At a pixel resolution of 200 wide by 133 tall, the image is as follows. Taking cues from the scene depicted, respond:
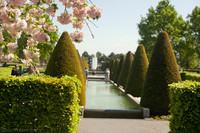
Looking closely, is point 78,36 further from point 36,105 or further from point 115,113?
point 115,113

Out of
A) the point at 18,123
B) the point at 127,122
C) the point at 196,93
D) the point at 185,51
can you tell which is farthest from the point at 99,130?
the point at 185,51

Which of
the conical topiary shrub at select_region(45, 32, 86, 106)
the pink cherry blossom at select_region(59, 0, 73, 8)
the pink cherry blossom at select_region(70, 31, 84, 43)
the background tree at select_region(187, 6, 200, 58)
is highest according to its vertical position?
the background tree at select_region(187, 6, 200, 58)

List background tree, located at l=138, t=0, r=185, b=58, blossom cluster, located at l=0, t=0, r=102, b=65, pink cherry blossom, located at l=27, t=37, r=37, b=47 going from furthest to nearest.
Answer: background tree, located at l=138, t=0, r=185, b=58 < pink cherry blossom, located at l=27, t=37, r=37, b=47 < blossom cluster, located at l=0, t=0, r=102, b=65

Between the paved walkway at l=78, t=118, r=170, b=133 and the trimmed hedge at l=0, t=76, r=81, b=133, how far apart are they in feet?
4.33

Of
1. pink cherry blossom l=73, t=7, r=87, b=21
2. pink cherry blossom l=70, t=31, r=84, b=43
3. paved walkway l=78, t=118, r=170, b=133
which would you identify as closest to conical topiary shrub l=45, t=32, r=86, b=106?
paved walkway l=78, t=118, r=170, b=133

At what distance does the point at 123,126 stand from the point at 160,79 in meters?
3.16

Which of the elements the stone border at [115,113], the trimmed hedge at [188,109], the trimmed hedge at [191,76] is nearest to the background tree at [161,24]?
the trimmed hedge at [191,76]

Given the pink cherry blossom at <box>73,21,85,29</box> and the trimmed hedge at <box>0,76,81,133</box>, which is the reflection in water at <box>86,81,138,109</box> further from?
the pink cherry blossom at <box>73,21,85,29</box>

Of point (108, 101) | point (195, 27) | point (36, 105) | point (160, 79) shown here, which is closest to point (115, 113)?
point (160, 79)

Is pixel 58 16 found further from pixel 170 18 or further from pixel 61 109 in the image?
pixel 170 18

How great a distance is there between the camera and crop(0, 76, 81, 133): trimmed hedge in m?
5.43

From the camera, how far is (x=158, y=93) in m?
9.09

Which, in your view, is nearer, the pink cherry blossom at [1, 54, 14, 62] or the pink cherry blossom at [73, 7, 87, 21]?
the pink cherry blossom at [73, 7, 87, 21]

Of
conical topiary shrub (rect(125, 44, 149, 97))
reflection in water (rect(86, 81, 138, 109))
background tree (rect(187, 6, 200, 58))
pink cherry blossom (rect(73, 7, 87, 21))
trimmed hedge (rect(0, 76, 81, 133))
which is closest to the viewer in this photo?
pink cherry blossom (rect(73, 7, 87, 21))
